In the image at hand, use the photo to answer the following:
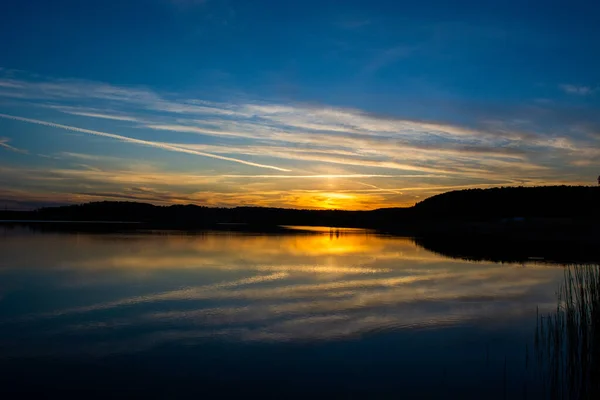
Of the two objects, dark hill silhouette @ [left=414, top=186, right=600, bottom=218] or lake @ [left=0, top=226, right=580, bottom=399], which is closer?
lake @ [left=0, top=226, right=580, bottom=399]

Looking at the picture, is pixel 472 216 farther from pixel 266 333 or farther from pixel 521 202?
pixel 266 333

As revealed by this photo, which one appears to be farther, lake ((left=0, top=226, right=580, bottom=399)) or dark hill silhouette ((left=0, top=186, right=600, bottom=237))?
dark hill silhouette ((left=0, top=186, right=600, bottom=237))

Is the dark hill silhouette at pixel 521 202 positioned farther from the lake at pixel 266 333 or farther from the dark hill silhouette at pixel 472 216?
the lake at pixel 266 333

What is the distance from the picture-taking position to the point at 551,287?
61.7ft

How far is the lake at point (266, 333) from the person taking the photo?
26.9ft

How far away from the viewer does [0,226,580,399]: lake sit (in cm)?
819

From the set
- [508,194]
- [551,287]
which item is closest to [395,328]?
[551,287]

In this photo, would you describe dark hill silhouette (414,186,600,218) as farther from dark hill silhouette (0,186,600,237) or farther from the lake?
the lake

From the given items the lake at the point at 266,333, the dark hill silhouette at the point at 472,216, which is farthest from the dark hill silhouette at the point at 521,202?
the lake at the point at 266,333

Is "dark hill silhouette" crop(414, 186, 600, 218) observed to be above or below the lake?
→ above

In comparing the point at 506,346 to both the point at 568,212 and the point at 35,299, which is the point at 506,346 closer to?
the point at 35,299

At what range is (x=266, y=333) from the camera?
37.0ft

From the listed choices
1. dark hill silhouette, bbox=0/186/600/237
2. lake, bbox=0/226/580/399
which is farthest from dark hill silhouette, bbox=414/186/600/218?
lake, bbox=0/226/580/399

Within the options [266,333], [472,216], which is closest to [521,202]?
[472,216]
